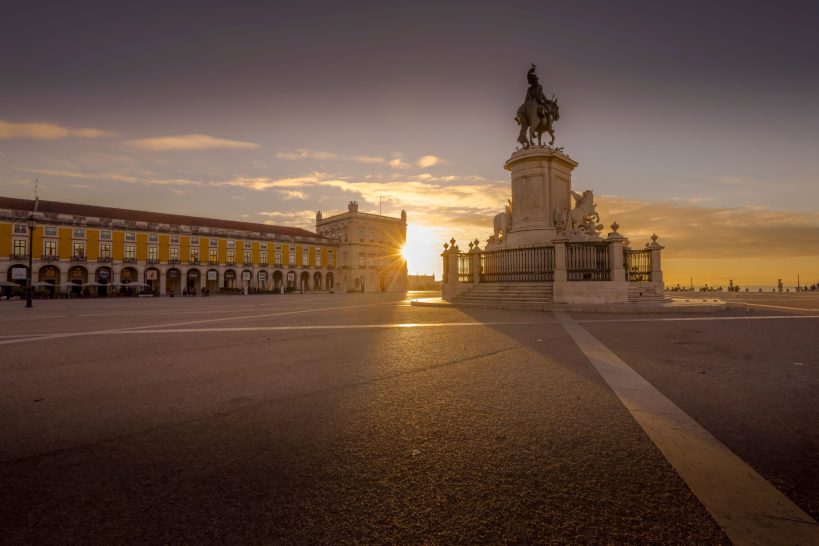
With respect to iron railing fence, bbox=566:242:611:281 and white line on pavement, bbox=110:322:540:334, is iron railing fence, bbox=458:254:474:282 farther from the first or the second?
white line on pavement, bbox=110:322:540:334

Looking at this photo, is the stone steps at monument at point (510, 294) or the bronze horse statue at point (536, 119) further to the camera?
the bronze horse statue at point (536, 119)

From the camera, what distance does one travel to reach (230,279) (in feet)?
201

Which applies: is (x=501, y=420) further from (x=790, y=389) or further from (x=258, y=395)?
(x=790, y=389)

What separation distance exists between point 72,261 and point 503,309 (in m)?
55.4

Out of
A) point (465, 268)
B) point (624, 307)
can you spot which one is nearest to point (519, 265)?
point (465, 268)

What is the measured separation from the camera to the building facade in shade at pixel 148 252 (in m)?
45.7

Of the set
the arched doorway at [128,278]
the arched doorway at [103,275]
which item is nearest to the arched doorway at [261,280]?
the arched doorway at [128,278]

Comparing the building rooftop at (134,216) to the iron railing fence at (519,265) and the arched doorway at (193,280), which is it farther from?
the iron railing fence at (519,265)

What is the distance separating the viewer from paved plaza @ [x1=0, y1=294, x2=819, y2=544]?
1.75 metres

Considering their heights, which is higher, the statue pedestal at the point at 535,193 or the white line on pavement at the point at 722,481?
the statue pedestal at the point at 535,193

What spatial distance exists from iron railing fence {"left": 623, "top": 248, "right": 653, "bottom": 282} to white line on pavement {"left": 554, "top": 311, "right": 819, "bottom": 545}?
52.2 ft

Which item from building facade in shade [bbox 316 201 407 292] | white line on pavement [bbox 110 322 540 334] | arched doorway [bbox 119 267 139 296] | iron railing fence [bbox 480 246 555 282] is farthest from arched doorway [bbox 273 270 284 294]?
white line on pavement [bbox 110 322 540 334]

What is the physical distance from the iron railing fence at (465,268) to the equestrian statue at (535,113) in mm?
6125

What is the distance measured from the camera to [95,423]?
9.89 feet
